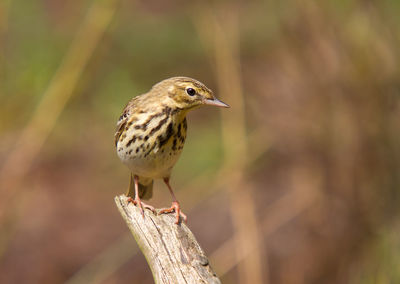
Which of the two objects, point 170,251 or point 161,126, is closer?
point 170,251

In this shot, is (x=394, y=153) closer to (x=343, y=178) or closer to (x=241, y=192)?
(x=343, y=178)

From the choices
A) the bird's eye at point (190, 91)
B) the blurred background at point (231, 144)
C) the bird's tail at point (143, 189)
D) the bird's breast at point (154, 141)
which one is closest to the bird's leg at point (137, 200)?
the bird's tail at point (143, 189)

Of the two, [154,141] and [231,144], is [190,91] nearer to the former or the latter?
[154,141]

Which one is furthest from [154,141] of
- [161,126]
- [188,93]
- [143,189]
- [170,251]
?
[170,251]

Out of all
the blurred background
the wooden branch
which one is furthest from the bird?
the blurred background

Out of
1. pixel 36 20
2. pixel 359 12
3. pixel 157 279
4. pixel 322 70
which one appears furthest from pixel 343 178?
pixel 36 20

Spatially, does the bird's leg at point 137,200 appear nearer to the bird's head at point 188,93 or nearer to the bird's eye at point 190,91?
the bird's head at point 188,93

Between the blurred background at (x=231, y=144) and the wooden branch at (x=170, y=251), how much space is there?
2.11 m

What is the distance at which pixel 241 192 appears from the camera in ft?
26.7

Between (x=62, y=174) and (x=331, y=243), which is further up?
(x=331, y=243)

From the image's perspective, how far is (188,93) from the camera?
5770mm

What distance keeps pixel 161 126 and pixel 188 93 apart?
1.11ft

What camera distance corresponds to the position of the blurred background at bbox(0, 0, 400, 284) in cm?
787

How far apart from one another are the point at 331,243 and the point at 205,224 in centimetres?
228
